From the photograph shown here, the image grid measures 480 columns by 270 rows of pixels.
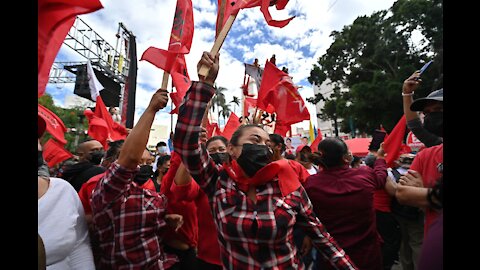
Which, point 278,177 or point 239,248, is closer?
point 239,248

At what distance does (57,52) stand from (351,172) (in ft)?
7.82

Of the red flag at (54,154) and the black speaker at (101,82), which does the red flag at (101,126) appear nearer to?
the red flag at (54,154)

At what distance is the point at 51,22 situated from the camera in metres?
1.02

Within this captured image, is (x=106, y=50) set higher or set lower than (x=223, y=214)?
higher

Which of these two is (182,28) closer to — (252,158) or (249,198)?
(252,158)

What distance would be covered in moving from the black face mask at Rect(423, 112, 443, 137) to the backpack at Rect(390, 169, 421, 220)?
1.74 metres

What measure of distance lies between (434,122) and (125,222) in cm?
192

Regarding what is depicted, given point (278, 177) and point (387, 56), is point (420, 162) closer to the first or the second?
→ point (278, 177)

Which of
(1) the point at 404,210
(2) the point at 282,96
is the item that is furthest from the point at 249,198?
(2) the point at 282,96

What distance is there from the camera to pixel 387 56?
19062 millimetres

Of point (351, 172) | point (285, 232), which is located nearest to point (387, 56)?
point (351, 172)

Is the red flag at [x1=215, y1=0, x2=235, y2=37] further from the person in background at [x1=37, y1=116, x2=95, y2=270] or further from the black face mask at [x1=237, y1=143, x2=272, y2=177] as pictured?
the person in background at [x1=37, y1=116, x2=95, y2=270]

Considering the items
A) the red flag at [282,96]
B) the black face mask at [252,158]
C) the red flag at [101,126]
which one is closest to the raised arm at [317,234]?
the black face mask at [252,158]

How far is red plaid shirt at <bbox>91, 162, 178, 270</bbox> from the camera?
5.05 feet
